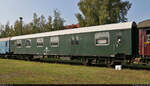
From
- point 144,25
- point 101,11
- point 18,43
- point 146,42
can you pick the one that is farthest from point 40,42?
point 101,11

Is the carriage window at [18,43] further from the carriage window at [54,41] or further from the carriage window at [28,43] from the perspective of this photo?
the carriage window at [54,41]

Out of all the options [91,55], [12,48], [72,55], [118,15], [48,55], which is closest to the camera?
[91,55]

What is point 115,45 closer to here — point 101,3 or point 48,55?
point 48,55

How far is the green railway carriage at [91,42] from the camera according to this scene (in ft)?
42.4

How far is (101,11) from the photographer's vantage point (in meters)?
33.6

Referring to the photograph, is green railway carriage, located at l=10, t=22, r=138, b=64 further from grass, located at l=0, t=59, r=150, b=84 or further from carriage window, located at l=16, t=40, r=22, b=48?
carriage window, located at l=16, t=40, r=22, b=48

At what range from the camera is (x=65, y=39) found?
55.9ft

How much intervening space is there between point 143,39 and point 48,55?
10.3 meters

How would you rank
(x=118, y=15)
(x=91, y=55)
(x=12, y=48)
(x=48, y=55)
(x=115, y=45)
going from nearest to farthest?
(x=115, y=45) < (x=91, y=55) < (x=48, y=55) < (x=12, y=48) < (x=118, y=15)

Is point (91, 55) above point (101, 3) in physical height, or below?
below

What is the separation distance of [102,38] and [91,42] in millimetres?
1160

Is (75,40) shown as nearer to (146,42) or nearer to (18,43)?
(146,42)

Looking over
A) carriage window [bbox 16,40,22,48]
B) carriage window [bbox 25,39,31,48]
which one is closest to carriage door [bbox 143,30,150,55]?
carriage window [bbox 25,39,31,48]

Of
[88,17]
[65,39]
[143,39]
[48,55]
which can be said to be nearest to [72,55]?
[65,39]
